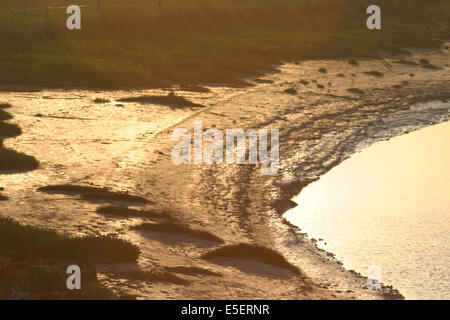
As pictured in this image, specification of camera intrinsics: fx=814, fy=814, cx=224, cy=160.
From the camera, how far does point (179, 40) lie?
2101 inches

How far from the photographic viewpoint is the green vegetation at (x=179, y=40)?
134 feet

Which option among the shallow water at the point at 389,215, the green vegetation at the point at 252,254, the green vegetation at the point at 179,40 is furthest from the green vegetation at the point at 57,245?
the green vegetation at the point at 179,40

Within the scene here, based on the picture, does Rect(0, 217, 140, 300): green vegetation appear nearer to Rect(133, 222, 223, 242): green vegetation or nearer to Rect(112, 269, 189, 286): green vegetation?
Rect(112, 269, 189, 286): green vegetation

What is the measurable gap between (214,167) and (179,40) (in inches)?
1176

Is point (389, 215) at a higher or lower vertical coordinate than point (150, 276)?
lower

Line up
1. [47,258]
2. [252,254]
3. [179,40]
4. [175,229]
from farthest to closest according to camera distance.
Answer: [179,40]
[175,229]
[252,254]
[47,258]

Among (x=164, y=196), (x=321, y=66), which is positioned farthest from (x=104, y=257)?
(x=321, y=66)

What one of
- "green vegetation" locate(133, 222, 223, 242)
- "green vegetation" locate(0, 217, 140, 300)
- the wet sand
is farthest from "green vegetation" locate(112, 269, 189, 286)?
"green vegetation" locate(133, 222, 223, 242)

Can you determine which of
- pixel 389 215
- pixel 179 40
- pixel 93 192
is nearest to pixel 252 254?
pixel 93 192

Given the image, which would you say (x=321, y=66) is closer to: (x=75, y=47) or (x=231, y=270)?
(x=75, y=47)

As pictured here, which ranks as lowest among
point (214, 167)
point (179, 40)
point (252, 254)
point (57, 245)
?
point (252, 254)

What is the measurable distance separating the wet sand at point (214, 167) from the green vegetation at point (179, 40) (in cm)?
316

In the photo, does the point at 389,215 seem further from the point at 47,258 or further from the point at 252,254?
the point at 47,258

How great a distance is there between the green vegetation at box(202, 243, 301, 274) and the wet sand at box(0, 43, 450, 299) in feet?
0.73
